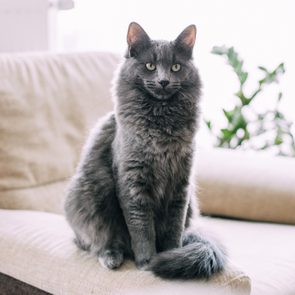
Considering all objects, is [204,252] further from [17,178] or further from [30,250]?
[17,178]

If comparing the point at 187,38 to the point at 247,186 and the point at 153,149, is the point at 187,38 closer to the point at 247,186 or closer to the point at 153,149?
the point at 153,149

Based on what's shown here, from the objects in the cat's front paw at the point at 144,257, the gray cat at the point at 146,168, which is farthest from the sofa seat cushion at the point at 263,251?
the cat's front paw at the point at 144,257

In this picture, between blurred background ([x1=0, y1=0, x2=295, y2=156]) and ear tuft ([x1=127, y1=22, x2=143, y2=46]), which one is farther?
blurred background ([x1=0, y1=0, x2=295, y2=156])

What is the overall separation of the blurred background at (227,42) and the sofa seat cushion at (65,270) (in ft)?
3.71

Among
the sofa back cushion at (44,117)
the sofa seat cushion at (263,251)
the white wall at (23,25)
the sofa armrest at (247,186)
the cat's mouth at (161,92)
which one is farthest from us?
the white wall at (23,25)

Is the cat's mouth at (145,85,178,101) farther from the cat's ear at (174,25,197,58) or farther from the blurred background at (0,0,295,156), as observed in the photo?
the blurred background at (0,0,295,156)

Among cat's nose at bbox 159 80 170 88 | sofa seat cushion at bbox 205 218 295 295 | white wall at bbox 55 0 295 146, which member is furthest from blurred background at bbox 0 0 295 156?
cat's nose at bbox 159 80 170 88

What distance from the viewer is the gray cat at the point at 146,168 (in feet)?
4.07

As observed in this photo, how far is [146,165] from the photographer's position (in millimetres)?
1257

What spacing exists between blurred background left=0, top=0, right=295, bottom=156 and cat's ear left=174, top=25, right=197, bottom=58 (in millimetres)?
1070

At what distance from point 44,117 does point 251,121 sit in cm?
107

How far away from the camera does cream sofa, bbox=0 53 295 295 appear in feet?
4.00

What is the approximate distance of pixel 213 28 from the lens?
2498 mm

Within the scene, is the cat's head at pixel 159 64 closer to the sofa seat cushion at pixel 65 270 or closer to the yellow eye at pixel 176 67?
the yellow eye at pixel 176 67
